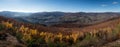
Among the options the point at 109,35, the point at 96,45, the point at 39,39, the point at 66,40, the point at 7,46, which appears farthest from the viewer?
the point at 66,40

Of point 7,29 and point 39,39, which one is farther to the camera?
point 7,29

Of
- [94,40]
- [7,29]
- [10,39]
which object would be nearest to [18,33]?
[7,29]

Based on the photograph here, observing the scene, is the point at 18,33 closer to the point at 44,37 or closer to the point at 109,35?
the point at 44,37

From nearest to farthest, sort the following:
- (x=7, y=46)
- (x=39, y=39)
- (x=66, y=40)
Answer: (x=7, y=46)
(x=39, y=39)
(x=66, y=40)

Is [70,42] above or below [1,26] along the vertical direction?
below

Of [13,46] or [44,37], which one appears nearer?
[13,46]

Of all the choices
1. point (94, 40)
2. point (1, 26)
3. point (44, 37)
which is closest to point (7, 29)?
point (1, 26)

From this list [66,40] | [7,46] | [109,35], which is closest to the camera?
[7,46]

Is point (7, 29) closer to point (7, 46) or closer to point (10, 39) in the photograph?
point (10, 39)

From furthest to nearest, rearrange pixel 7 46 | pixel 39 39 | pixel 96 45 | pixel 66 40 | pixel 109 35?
1. pixel 66 40
2. pixel 39 39
3. pixel 109 35
4. pixel 96 45
5. pixel 7 46
